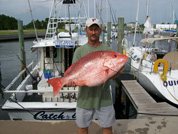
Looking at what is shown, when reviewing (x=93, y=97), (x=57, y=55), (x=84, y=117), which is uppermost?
(x=57, y=55)

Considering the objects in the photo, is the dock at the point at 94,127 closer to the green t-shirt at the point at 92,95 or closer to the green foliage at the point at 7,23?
the green t-shirt at the point at 92,95

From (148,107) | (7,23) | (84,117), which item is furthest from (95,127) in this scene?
(7,23)

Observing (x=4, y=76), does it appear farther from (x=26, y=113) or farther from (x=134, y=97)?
(x=134, y=97)

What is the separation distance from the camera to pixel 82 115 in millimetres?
1941

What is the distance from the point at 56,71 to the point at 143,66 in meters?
4.16

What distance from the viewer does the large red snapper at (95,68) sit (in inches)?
68.1

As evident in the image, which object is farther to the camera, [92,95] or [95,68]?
[92,95]

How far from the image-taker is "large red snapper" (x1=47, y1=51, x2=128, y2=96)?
1.73 meters

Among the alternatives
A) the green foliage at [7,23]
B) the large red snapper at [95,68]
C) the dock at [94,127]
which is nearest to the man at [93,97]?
the large red snapper at [95,68]

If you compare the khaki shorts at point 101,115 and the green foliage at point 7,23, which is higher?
the green foliage at point 7,23

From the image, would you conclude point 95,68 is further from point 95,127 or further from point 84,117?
point 95,127

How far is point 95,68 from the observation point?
1753mm

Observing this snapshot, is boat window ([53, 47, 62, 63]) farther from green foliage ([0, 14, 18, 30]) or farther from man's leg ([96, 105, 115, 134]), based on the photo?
green foliage ([0, 14, 18, 30])

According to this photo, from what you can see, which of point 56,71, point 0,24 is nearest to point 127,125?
point 56,71
